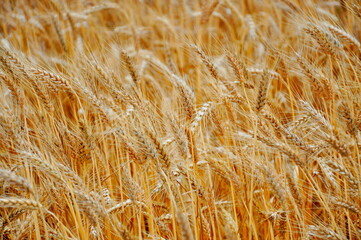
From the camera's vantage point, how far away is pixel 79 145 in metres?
1.47

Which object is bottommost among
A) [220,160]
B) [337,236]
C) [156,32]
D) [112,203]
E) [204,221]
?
[337,236]

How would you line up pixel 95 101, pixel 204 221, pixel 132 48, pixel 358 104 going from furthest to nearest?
pixel 132 48
pixel 358 104
pixel 95 101
pixel 204 221

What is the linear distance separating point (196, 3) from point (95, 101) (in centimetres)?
274

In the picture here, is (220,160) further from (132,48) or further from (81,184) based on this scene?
(132,48)

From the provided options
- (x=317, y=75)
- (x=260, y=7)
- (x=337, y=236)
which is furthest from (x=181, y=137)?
(x=260, y=7)

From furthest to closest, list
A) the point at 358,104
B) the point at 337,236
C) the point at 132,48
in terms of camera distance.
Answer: the point at 132,48 → the point at 358,104 → the point at 337,236

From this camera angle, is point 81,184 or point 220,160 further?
point 220,160

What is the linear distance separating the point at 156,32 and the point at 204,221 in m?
2.92

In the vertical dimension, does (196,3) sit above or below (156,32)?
above

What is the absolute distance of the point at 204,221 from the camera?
1.39 metres

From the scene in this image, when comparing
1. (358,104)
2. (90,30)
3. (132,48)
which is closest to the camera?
(358,104)

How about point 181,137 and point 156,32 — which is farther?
point 156,32

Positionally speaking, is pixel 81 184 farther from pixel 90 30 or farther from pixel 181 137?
pixel 90 30

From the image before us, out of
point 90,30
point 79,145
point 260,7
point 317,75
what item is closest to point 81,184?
point 79,145
